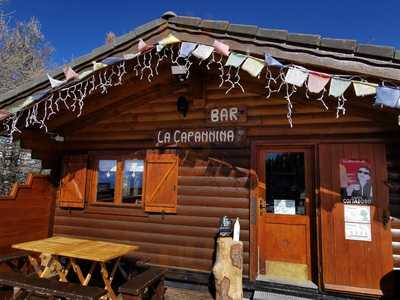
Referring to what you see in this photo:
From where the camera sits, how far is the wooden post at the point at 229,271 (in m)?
4.07

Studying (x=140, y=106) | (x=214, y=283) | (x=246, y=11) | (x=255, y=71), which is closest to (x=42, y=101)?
(x=140, y=106)

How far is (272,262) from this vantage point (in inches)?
177

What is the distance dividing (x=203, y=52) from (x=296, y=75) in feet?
3.74

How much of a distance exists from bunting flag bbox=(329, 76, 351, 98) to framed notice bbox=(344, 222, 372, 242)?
1.89m

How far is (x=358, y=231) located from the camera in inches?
158

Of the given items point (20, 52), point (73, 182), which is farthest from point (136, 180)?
point (20, 52)

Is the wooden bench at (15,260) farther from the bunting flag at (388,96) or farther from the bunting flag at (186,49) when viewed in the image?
the bunting flag at (388,96)

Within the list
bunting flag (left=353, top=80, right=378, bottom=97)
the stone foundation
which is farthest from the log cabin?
the stone foundation

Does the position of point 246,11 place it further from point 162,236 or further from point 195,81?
point 162,236

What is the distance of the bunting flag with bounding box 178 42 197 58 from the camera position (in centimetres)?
374

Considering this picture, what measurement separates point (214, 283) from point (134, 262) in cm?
144

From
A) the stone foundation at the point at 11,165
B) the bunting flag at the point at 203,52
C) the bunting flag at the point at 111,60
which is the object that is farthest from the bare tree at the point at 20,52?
the bunting flag at the point at 203,52

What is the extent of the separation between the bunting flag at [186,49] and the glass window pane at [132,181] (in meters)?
2.25

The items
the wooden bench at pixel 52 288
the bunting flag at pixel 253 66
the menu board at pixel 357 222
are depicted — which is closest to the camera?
the wooden bench at pixel 52 288
